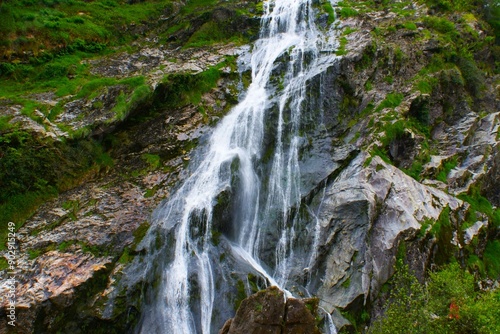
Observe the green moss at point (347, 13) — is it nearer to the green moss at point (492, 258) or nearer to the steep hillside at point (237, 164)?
the steep hillside at point (237, 164)

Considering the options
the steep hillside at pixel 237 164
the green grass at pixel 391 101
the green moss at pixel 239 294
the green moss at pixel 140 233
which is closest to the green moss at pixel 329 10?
the steep hillside at pixel 237 164

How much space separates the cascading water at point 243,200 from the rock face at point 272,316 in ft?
10.6

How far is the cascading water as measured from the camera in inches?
533

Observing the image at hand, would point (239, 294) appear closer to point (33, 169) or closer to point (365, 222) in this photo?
point (365, 222)

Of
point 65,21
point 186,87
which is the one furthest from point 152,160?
point 65,21

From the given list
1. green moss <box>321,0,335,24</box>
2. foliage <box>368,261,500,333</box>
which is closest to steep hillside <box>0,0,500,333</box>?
foliage <box>368,261,500,333</box>

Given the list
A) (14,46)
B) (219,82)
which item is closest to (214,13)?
(219,82)

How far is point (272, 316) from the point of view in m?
10.2

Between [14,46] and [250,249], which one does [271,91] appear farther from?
[14,46]

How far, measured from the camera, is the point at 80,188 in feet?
54.3

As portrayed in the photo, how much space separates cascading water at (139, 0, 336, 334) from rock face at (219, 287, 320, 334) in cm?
322

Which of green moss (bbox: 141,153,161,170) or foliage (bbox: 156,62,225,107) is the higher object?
foliage (bbox: 156,62,225,107)

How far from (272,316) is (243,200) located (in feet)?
23.7

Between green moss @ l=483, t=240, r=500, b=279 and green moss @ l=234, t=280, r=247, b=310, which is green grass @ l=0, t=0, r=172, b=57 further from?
green moss @ l=483, t=240, r=500, b=279
